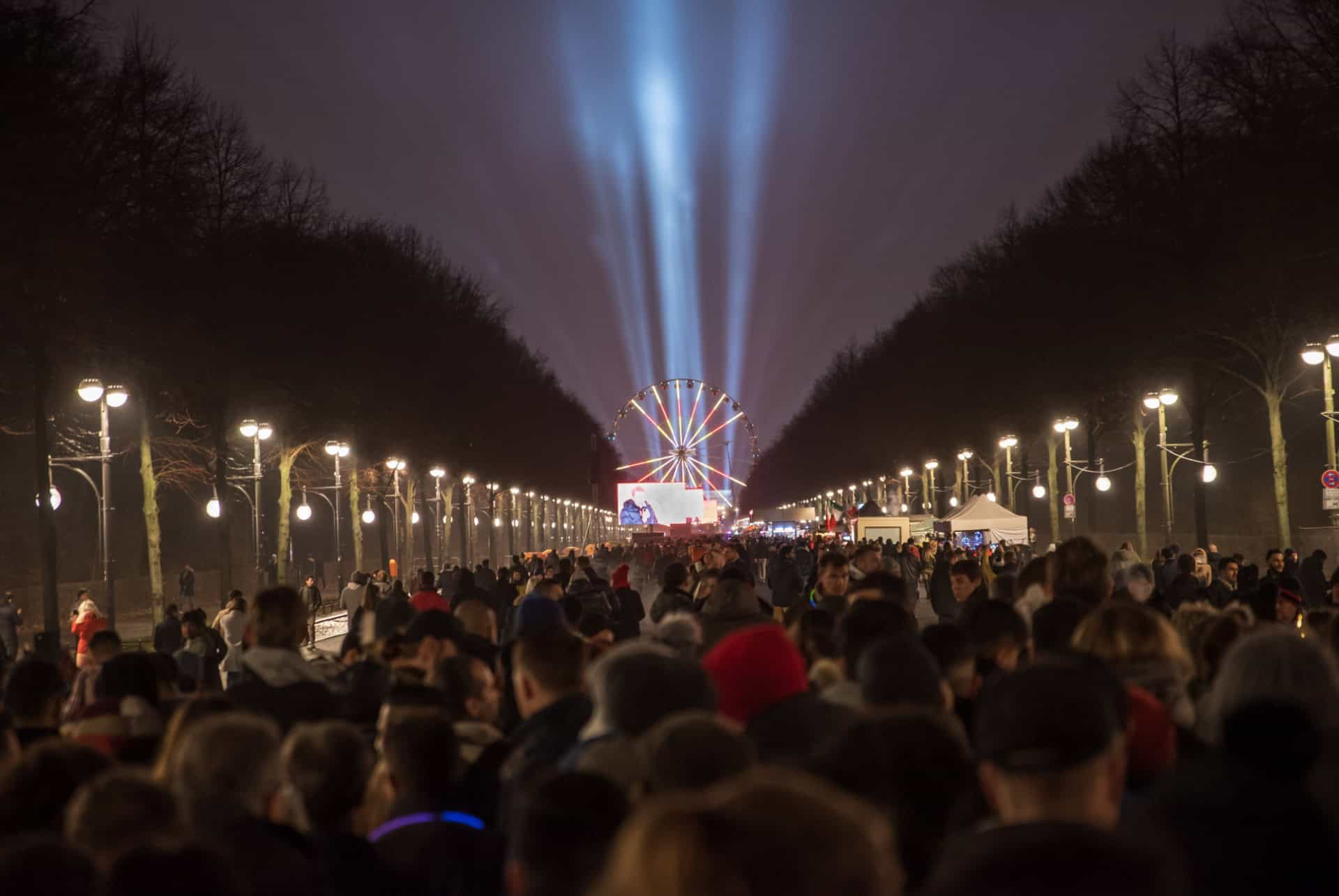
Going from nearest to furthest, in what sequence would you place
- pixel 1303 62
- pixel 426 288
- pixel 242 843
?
pixel 242 843
pixel 1303 62
pixel 426 288

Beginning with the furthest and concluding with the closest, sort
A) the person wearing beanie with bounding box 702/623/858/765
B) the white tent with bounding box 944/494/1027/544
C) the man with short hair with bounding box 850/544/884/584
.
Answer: the white tent with bounding box 944/494/1027/544, the man with short hair with bounding box 850/544/884/584, the person wearing beanie with bounding box 702/623/858/765

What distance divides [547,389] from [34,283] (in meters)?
82.2

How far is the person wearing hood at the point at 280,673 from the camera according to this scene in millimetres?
8508

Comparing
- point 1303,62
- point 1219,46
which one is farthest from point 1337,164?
point 1219,46

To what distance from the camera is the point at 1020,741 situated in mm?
4043

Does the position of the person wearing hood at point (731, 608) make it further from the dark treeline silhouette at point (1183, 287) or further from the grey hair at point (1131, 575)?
the dark treeline silhouette at point (1183, 287)

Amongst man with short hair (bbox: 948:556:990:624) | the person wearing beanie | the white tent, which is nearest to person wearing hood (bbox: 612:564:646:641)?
man with short hair (bbox: 948:556:990:624)

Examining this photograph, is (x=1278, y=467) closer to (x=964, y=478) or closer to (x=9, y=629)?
(x=9, y=629)

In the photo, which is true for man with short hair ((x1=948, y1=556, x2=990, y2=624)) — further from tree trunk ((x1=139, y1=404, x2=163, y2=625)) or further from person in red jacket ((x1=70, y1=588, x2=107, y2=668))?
tree trunk ((x1=139, y1=404, x2=163, y2=625))

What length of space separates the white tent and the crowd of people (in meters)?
40.5

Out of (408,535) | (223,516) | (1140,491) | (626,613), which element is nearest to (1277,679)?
(626,613)

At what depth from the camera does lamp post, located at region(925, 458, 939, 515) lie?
89.9m

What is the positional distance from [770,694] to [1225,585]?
16561mm

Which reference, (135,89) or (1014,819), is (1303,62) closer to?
(135,89)
